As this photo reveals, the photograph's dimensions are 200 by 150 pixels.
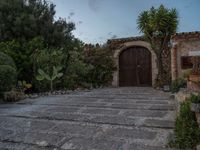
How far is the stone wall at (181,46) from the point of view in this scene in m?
10.6

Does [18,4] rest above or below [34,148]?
above

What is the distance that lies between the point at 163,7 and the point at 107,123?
8031 mm

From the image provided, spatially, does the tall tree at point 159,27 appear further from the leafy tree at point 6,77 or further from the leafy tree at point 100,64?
the leafy tree at point 6,77

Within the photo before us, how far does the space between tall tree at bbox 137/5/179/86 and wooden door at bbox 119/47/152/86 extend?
1.85 metres

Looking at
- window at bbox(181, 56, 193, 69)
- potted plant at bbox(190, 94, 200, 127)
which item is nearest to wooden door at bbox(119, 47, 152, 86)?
window at bbox(181, 56, 193, 69)

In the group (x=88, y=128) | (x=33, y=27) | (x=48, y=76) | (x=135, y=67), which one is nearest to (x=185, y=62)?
(x=135, y=67)

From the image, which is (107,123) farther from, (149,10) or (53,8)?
(53,8)

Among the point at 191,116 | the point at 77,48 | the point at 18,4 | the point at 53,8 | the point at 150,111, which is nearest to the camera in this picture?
the point at 191,116

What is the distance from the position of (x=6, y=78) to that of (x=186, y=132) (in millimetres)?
6181

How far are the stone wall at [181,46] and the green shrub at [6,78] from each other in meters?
6.47

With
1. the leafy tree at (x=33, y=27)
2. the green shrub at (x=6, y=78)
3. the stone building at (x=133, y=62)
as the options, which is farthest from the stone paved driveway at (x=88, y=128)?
the stone building at (x=133, y=62)

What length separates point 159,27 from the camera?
430 inches

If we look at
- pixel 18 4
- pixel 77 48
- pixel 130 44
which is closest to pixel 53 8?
pixel 18 4

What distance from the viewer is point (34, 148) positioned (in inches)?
137
